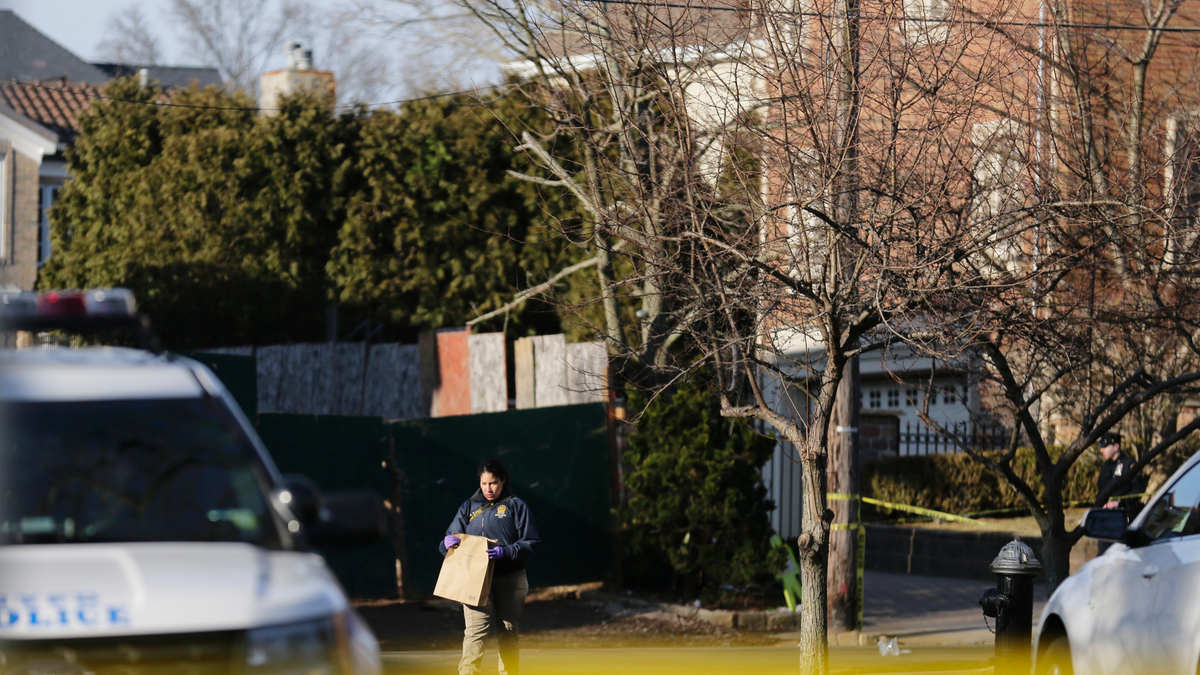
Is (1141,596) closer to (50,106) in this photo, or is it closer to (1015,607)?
(1015,607)

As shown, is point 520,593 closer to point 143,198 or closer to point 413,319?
point 413,319

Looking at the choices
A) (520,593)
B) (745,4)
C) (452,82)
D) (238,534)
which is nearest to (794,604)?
(520,593)

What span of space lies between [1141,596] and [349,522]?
3.58 meters

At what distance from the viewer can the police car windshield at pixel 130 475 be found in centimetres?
406

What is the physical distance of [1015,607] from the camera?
803 cm

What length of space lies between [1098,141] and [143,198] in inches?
572

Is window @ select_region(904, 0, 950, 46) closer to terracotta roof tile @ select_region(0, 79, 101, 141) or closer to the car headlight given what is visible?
the car headlight

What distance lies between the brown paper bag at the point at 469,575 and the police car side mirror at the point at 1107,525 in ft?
11.9

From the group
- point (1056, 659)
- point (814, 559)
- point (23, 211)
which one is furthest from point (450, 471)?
point (23, 211)

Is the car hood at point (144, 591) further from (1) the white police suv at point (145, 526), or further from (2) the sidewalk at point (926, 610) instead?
(2) the sidewalk at point (926, 610)

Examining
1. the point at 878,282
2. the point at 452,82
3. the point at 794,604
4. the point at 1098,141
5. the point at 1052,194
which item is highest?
the point at 452,82

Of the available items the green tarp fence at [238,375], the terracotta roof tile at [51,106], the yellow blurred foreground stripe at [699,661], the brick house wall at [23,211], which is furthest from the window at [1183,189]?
the terracotta roof tile at [51,106]

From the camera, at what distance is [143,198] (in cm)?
1953

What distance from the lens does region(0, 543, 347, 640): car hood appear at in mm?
3379
